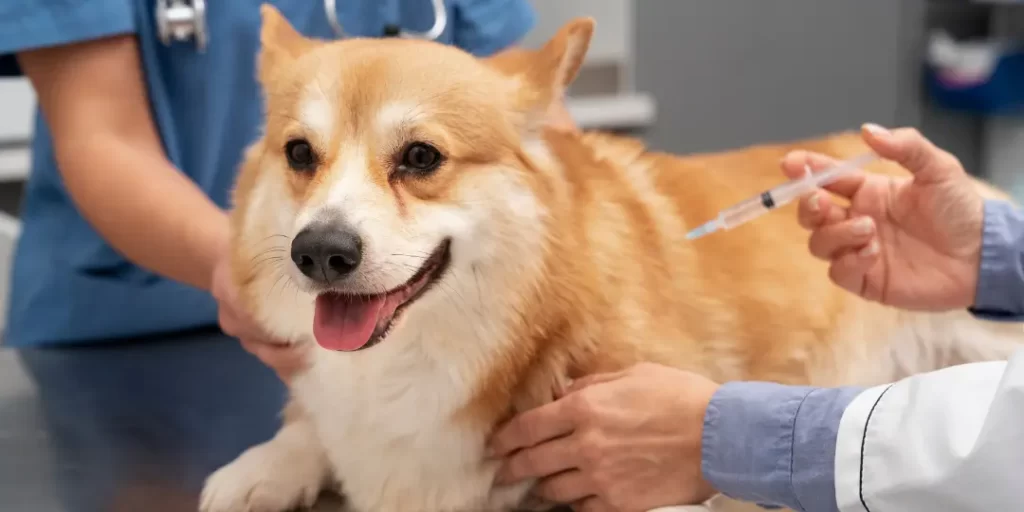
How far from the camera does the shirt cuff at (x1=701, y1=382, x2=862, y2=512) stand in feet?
2.19

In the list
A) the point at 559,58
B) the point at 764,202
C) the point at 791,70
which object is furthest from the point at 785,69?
the point at 559,58

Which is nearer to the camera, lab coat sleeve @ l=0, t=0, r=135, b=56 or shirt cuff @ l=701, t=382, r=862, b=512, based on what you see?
shirt cuff @ l=701, t=382, r=862, b=512

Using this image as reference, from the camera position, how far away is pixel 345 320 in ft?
2.59

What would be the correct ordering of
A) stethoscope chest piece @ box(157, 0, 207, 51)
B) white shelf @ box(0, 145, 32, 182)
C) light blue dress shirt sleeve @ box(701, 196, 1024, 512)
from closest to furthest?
light blue dress shirt sleeve @ box(701, 196, 1024, 512) → stethoscope chest piece @ box(157, 0, 207, 51) → white shelf @ box(0, 145, 32, 182)

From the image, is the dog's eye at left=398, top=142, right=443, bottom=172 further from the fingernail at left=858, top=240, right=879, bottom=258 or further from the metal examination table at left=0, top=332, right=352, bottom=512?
the fingernail at left=858, top=240, right=879, bottom=258

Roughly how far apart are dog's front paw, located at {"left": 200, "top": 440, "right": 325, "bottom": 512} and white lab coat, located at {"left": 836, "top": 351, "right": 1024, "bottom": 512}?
48cm

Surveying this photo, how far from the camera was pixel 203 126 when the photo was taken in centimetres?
123

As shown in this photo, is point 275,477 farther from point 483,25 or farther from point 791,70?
point 791,70

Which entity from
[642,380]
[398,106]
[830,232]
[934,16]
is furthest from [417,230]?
[934,16]

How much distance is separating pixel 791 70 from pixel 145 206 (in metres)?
1.94

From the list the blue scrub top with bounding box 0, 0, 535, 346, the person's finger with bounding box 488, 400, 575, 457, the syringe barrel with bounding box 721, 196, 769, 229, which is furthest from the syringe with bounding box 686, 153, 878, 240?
the blue scrub top with bounding box 0, 0, 535, 346

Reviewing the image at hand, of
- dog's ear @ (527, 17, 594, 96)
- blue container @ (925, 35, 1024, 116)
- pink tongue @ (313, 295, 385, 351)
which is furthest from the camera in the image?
blue container @ (925, 35, 1024, 116)

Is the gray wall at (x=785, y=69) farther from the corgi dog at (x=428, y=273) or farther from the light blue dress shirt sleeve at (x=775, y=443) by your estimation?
the light blue dress shirt sleeve at (x=775, y=443)

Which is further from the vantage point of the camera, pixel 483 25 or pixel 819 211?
pixel 483 25
